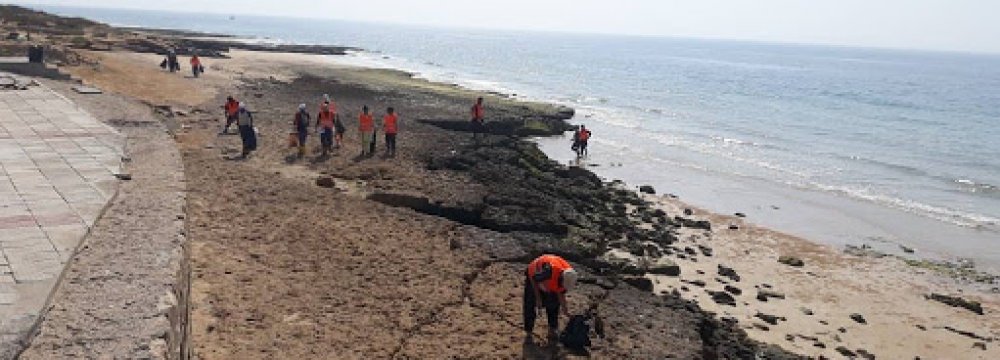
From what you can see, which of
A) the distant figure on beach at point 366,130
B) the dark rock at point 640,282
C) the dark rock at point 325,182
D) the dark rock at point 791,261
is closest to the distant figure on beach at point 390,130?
the distant figure on beach at point 366,130

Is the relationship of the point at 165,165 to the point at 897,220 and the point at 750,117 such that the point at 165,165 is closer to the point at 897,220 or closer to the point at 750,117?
the point at 897,220

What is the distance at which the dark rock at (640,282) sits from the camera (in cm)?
1296

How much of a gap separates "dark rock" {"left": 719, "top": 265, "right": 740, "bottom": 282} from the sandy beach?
43 millimetres

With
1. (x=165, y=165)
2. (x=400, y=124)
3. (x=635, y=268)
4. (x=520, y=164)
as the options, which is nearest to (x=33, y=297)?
(x=165, y=165)

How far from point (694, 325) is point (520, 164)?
11.6m

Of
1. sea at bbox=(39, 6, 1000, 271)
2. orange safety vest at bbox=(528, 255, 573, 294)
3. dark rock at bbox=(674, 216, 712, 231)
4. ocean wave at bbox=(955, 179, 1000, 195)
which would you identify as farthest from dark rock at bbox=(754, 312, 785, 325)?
ocean wave at bbox=(955, 179, 1000, 195)

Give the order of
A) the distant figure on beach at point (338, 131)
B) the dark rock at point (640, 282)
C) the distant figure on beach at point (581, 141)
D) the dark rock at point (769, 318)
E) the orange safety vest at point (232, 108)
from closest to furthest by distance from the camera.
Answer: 1. the dark rock at point (769, 318)
2. the dark rock at point (640, 282)
3. the orange safety vest at point (232, 108)
4. the distant figure on beach at point (338, 131)
5. the distant figure on beach at point (581, 141)

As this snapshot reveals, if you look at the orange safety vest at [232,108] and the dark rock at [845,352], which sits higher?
the orange safety vest at [232,108]

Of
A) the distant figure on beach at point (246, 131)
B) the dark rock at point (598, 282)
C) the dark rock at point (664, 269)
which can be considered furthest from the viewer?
the distant figure on beach at point (246, 131)

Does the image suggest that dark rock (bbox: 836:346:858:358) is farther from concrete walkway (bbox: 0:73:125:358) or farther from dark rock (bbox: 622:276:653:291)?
concrete walkway (bbox: 0:73:125:358)

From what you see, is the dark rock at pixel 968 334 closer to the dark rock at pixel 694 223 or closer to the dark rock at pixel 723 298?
the dark rock at pixel 723 298

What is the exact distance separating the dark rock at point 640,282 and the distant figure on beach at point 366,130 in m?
9.61

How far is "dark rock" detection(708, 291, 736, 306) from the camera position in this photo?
13.4 metres

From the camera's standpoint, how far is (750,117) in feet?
171
